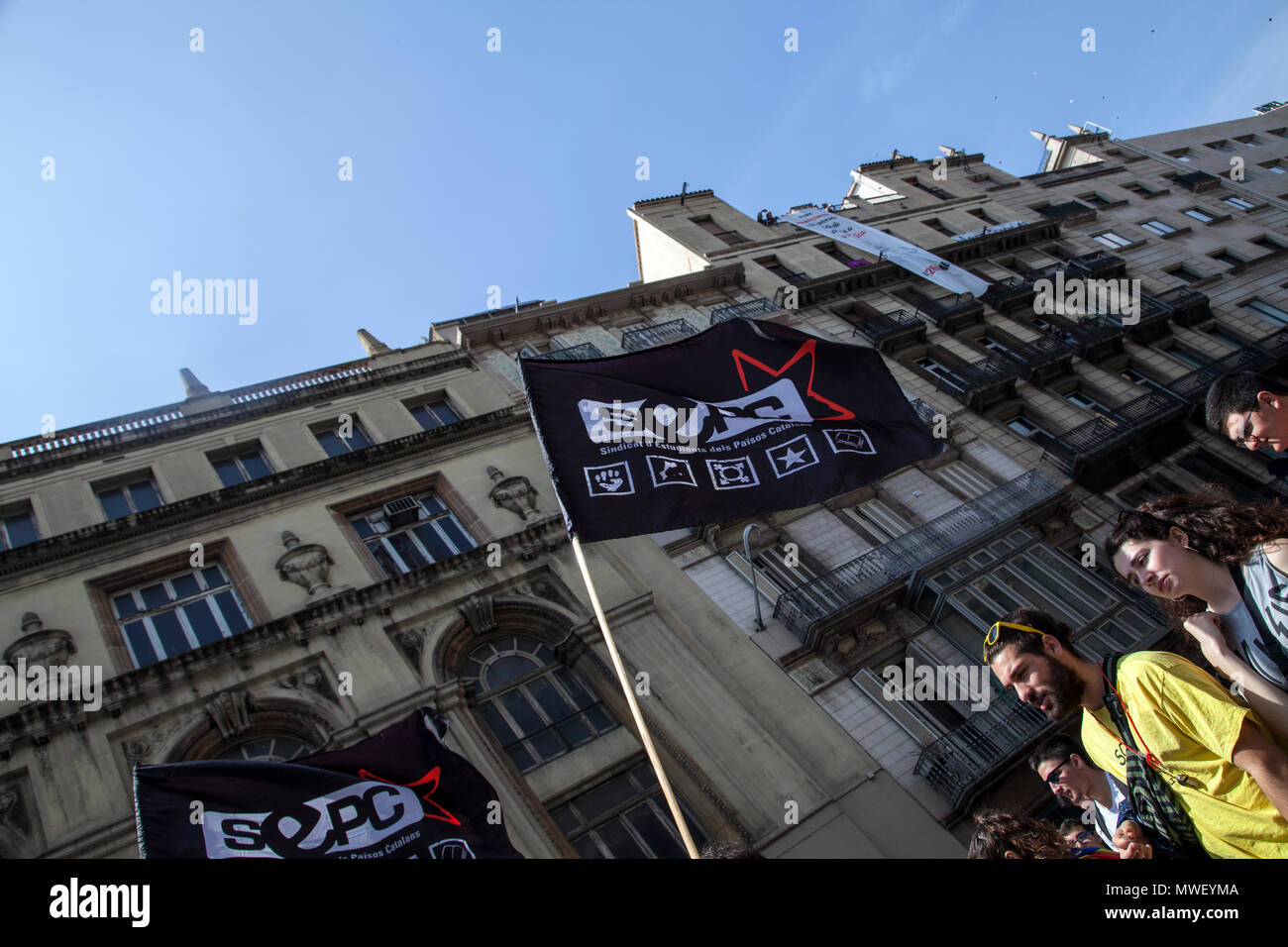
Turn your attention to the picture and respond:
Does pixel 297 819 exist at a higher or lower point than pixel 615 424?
lower

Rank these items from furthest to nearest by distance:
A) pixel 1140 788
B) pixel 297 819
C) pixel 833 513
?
pixel 833 513
pixel 297 819
pixel 1140 788

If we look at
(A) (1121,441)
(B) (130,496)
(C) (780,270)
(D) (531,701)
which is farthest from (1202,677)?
(C) (780,270)

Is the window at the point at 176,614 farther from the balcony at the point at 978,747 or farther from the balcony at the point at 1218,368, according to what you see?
the balcony at the point at 1218,368

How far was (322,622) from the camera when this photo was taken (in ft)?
54.9

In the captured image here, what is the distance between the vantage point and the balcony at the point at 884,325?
27719 mm

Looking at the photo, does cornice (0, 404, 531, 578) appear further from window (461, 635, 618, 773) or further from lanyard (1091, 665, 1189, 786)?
lanyard (1091, 665, 1189, 786)

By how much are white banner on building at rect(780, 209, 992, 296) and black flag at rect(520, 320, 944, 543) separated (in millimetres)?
17162

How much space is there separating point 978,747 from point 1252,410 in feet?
35.3

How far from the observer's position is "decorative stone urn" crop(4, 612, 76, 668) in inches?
607
